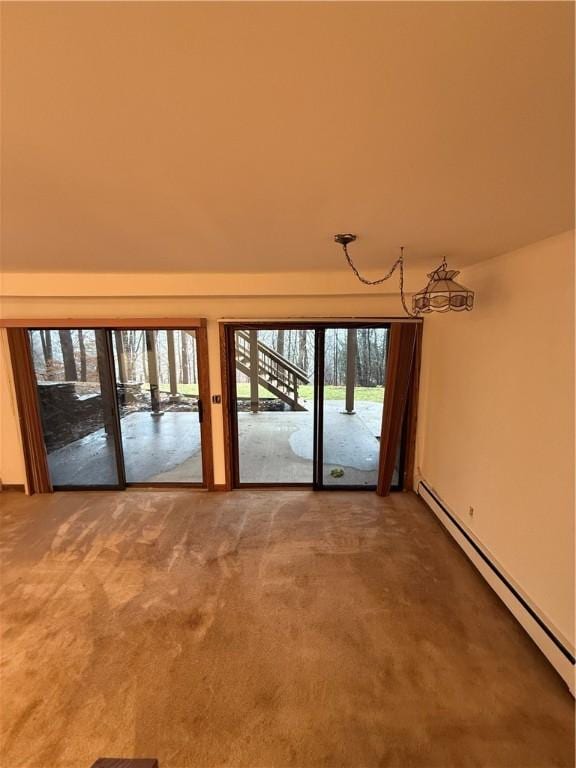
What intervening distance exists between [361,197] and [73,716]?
2714 millimetres

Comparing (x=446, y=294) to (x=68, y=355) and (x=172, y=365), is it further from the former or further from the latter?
(x=68, y=355)

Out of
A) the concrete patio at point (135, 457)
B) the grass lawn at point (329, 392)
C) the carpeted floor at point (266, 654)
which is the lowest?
the carpeted floor at point (266, 654)

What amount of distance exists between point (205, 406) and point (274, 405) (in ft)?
2.60

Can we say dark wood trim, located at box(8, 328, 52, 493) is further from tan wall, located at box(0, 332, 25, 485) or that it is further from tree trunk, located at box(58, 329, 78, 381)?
tree trunk, located at box(58, 329, 78, 381)

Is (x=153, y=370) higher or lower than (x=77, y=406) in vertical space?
higher

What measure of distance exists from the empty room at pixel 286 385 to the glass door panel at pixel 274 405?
34 millimetres

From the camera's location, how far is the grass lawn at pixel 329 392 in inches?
151

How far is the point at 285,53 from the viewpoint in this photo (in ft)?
2.13

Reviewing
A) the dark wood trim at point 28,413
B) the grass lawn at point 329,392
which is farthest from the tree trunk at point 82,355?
the grass lawn at point 329,392

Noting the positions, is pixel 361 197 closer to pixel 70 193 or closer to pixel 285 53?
pixel 285 53

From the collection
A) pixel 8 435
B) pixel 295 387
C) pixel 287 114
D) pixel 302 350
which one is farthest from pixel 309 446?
pixel 287 114

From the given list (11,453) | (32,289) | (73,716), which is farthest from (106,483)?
(73,716)

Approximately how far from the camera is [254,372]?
389 centimetres

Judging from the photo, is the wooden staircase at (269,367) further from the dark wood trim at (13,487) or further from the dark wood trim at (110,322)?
the dark wood trim at (13,487)
